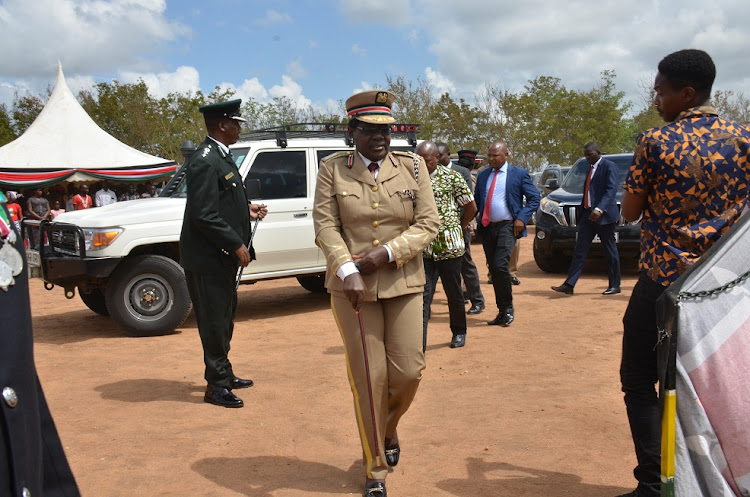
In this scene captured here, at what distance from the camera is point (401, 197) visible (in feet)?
12.8

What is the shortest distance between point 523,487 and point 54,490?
2.70 metres

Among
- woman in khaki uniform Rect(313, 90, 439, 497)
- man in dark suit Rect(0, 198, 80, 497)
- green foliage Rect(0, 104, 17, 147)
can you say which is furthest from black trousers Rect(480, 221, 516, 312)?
green foliage Rect(0, 104, 17, 147)

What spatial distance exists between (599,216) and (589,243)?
577 millimetres

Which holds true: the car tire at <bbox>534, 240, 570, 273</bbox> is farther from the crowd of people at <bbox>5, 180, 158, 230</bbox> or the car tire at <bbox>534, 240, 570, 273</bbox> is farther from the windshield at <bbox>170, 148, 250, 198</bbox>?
the crowd of people at <bbox>5, 180, 158, 230</bbox>

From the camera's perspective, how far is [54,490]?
6.09 ft

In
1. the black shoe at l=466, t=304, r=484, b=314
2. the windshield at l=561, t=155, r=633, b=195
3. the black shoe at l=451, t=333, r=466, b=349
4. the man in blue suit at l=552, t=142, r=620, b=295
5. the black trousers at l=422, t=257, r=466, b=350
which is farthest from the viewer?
the windshield at l=561, t=155, r=633, b=195

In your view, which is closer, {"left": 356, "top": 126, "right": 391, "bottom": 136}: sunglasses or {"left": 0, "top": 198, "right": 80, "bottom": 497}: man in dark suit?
{"left": 0, "top": 198, "right": 80, "bottom": 497}: man in dark suit

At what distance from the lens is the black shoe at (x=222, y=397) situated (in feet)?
18.1

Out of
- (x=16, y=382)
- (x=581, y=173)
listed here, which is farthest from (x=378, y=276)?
(x=581, y=173)

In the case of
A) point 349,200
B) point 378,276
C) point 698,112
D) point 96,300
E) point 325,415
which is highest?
point 698,112

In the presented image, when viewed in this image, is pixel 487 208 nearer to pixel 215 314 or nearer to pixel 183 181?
pixel 215 314

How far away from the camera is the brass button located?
1.57 meters

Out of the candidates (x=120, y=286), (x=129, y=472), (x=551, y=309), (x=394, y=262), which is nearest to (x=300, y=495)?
(x=129, y=472)

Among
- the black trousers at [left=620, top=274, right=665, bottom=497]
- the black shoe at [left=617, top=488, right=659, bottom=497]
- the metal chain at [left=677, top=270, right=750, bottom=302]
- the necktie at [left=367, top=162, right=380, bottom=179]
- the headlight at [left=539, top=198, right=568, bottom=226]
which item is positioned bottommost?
the black shoe at [left=617, top=488, right=659, bottom=497]
